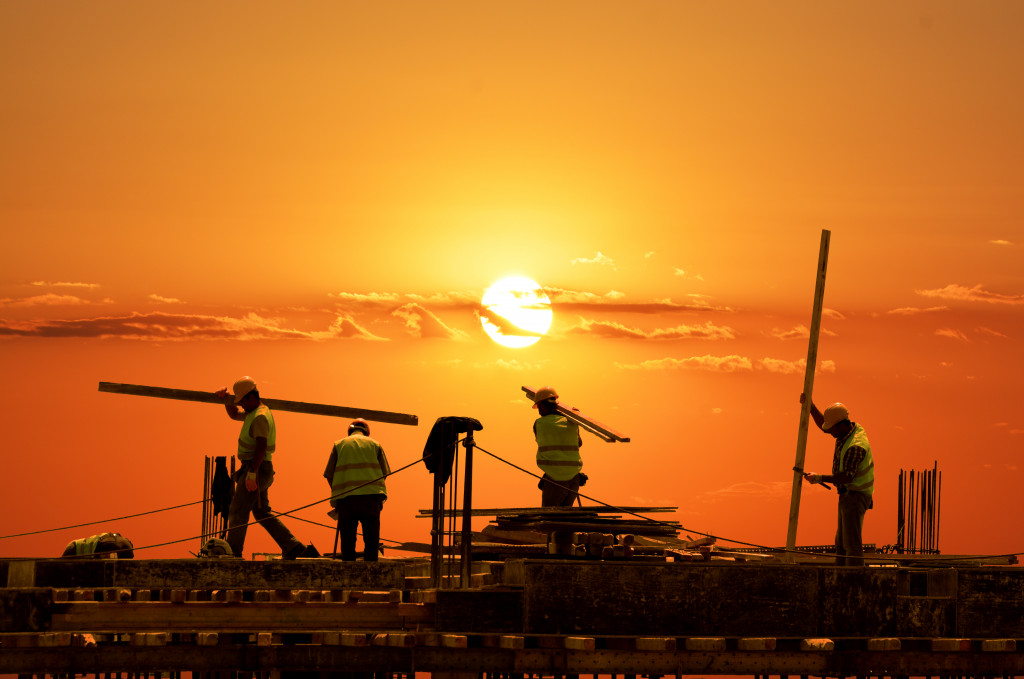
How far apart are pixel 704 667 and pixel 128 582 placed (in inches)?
302

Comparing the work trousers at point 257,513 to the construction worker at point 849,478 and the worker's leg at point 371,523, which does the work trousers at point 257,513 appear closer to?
the worker's leg at point 371,523

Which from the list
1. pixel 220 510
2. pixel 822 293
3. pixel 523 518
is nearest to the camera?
pixel 523 518

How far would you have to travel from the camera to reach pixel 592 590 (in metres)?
13.2

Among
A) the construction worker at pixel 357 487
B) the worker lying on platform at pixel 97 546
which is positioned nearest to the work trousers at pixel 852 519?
the construction worker at pixel 357 487

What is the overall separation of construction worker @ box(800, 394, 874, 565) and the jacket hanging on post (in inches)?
201

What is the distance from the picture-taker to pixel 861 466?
1677 cm

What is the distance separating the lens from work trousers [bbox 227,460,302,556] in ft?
56.9

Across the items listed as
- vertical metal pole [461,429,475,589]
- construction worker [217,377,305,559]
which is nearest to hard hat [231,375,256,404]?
construction worker [217,377,305,559]

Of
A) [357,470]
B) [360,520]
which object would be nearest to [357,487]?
[357,470]

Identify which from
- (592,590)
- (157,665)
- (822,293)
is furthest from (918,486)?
(157,665)

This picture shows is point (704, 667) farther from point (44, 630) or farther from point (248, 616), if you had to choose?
point (44, 630)

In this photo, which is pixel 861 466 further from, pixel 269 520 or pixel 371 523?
pixel 269 520

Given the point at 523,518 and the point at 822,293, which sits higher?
the point at 822,293

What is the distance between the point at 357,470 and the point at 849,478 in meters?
6.16
